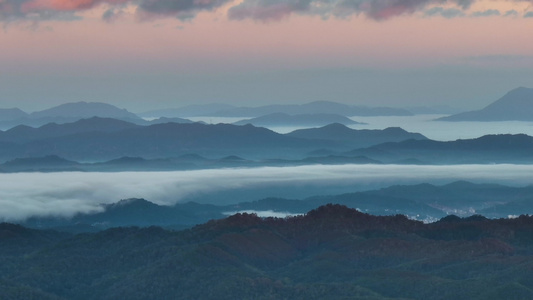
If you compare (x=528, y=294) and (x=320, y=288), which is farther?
(x=320, y=288)

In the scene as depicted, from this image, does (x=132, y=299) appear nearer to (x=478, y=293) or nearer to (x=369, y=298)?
(x=369, y=298)

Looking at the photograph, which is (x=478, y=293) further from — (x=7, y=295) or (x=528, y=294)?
(x=7, y=295)

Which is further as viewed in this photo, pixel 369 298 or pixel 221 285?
pixel 221 285

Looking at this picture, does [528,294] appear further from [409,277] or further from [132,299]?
[132,299]

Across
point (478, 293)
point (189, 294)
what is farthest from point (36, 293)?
point (478, 293)

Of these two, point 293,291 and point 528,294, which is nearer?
point 528,294

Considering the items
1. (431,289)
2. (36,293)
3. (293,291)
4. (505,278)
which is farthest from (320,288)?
(36,293)

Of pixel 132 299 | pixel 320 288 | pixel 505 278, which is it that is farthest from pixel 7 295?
pixel 505 278
